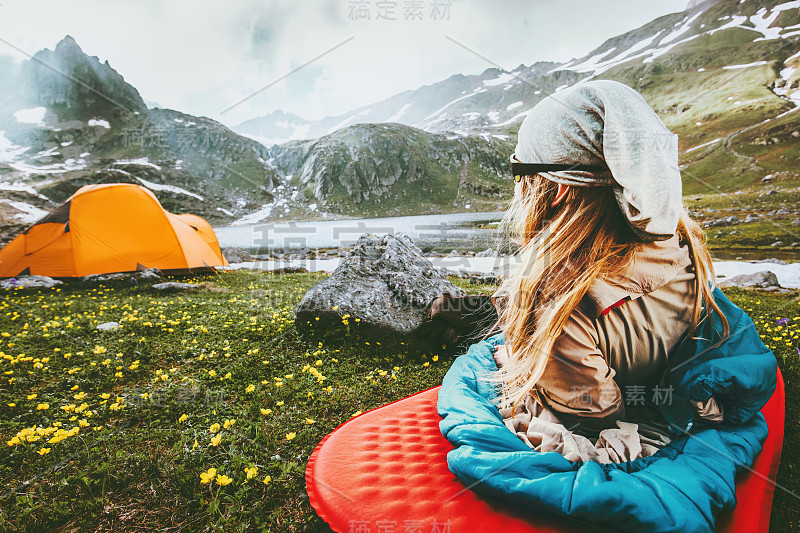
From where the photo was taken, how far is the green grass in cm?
283

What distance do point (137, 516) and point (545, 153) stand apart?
13.7 ft

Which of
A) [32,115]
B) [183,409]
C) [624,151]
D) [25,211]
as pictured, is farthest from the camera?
[32,115]

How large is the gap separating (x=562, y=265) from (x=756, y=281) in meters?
17.4

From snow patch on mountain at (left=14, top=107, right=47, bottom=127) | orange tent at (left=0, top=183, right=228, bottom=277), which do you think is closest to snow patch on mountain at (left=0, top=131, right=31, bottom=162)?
snow patch on mountain at (left=14, top=107, right=47, bottom=127)

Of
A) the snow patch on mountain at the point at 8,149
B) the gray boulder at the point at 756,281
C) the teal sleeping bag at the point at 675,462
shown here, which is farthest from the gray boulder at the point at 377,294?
the snow patch on mountain at the point at 8,149

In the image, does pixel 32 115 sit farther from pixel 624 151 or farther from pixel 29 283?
pixel 624 151

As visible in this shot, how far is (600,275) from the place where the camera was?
6.61 feet

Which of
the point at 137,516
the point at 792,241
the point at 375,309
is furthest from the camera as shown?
the point at 792,241

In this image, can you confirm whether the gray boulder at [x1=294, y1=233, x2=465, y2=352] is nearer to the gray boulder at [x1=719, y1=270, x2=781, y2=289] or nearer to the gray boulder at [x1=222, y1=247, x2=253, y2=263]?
the gray boulder at [x1=719, y1=270, x2=781, y2=289]

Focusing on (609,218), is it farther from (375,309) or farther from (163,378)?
(163,378)

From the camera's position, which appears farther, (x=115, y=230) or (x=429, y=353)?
(x=115, y=230)

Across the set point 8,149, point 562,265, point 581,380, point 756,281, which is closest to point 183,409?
point 581,380

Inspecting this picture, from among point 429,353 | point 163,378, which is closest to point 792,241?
point 429,353

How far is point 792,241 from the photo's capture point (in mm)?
26953
